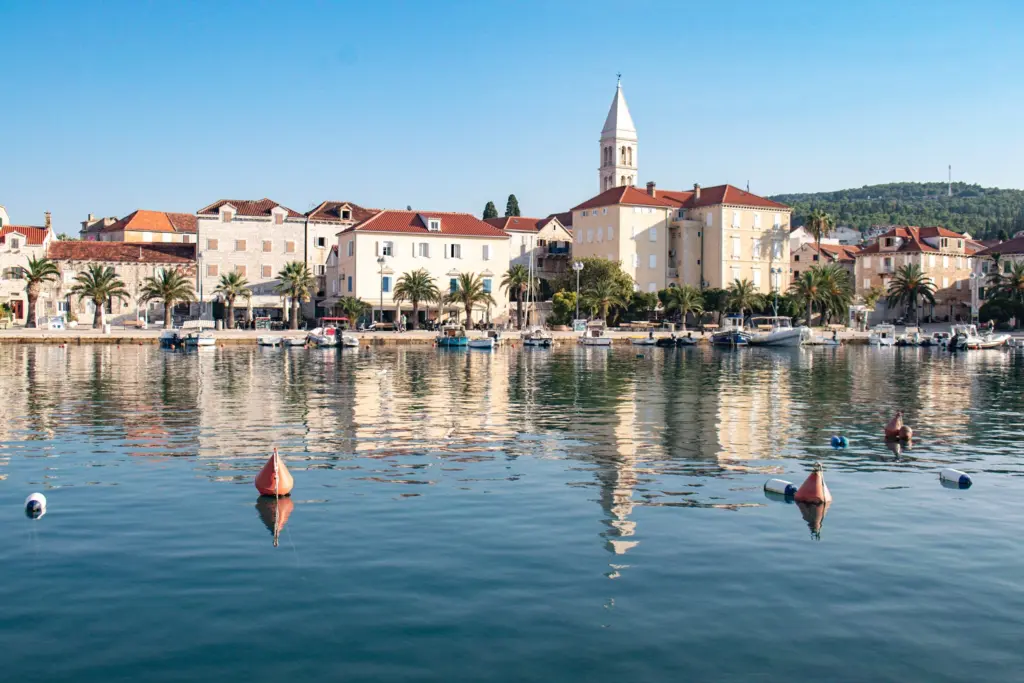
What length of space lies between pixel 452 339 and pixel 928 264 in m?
67.1

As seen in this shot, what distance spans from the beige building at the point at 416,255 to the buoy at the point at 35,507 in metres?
81.1

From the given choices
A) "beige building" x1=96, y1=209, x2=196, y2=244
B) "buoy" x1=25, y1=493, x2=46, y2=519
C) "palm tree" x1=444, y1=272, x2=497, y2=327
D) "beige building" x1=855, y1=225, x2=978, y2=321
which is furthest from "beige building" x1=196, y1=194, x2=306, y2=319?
"buoy" x1=25, y1=493, x2=46, y2=519

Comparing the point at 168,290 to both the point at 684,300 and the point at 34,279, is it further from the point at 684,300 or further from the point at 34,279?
the point at 684,300

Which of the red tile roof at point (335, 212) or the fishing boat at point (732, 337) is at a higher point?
the red tile roof at point (335, 212)

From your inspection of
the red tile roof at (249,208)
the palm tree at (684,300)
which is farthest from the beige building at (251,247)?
the palm tree at (684,300)

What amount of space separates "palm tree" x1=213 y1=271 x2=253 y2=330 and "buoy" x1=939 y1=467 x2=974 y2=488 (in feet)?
269

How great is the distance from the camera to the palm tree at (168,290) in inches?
3588

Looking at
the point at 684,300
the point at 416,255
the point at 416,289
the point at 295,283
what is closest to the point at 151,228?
the point at 295,283

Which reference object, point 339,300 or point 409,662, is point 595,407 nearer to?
point 409,662

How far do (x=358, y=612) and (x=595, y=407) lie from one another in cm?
2397

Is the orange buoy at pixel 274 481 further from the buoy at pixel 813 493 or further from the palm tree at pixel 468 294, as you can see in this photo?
the palm tree at pixel 468 294

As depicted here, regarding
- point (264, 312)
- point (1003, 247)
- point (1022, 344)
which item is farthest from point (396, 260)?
point (1003, 247)

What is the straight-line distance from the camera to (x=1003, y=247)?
125750 millimetres

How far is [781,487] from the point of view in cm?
1898
